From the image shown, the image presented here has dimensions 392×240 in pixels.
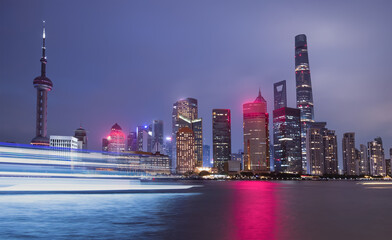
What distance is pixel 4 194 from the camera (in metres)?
61.3

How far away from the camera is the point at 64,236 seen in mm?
20203

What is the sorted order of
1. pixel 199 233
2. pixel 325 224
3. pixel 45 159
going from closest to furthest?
1. pixel 199 233
2. pixel 325 224
3. pixel 45 159

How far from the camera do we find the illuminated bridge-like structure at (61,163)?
54.7 meters

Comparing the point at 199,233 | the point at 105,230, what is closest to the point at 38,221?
the point at 105,230

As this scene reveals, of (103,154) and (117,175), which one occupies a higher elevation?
(103,154)

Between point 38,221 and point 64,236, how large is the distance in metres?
7.60

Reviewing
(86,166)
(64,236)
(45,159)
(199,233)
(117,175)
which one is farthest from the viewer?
(117,175)

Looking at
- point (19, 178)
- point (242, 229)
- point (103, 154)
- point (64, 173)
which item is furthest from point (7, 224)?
point (103, 154)

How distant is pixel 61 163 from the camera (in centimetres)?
6162

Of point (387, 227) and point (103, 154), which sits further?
point (103, 154)

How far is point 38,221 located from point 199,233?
12939 millimetres

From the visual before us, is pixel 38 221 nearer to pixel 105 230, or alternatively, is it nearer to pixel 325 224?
pixel 105 230

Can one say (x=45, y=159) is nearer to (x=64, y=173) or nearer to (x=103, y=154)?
(x=64, y=173)

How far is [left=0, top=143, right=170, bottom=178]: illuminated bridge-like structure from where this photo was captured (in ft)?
179
